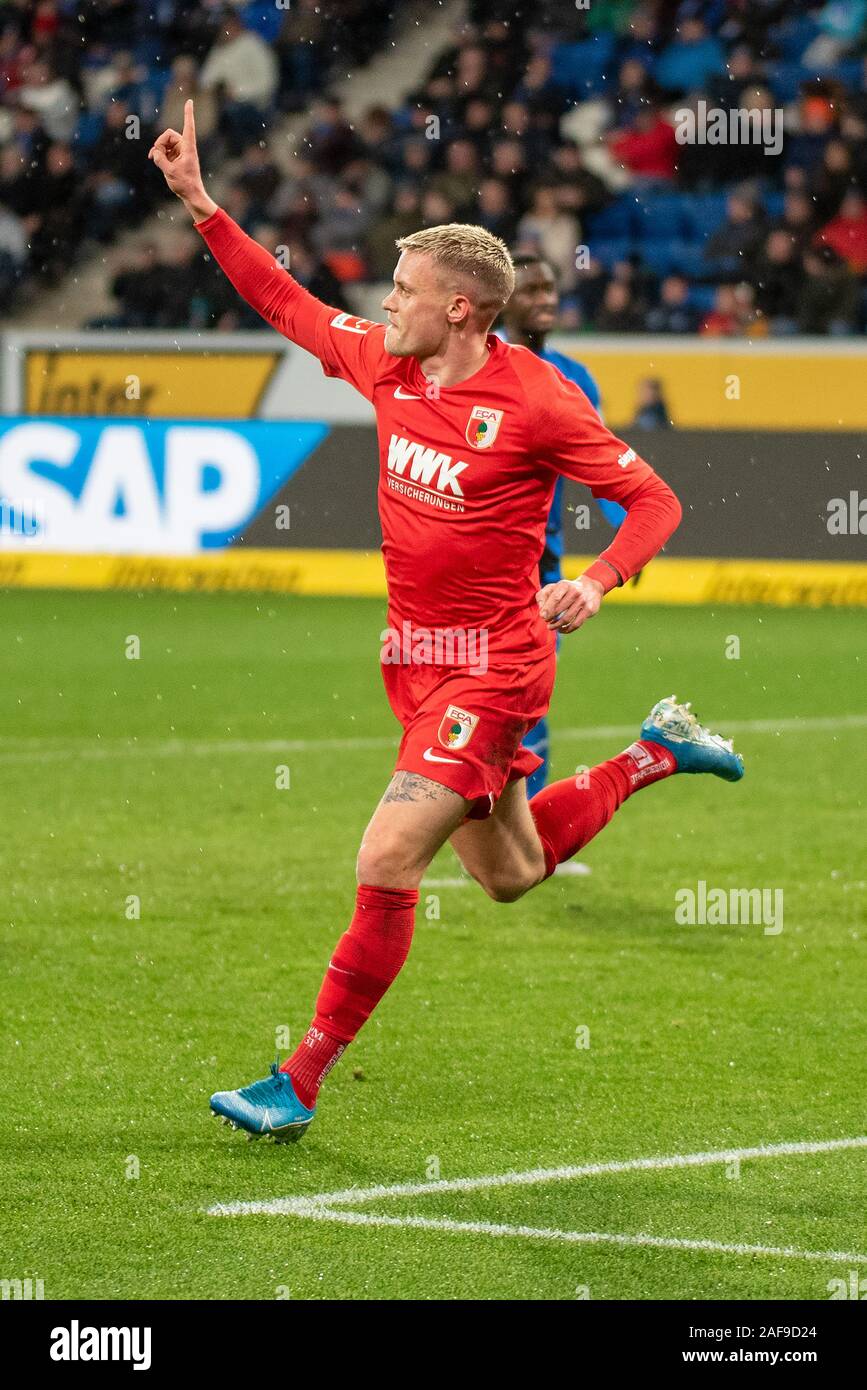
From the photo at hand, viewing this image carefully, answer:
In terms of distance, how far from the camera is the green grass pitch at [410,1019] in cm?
457

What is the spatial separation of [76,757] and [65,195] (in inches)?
504

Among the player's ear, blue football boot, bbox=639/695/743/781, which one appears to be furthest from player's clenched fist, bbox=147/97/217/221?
blue football boot, bbox=639/695/743/781

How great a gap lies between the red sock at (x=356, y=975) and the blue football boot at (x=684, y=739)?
1.62 metres

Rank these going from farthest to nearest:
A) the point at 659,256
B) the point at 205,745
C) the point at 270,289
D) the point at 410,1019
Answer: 1. the point at 659,256
2. the point at 205,745
3. the point at 410,1019
4. the point at 270,289

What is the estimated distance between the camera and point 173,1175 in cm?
504

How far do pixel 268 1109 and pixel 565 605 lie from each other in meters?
1.39

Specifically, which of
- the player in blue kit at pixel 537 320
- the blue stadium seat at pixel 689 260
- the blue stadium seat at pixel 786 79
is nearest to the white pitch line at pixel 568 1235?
the player in blue kit at pixel 537 320

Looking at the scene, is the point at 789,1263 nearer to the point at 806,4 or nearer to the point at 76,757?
the point at 76,757

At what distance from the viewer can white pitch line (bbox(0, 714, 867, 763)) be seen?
443 inches

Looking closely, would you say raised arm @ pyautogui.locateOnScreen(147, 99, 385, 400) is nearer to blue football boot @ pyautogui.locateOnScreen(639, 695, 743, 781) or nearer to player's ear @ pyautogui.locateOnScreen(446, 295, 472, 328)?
player's ear @ pyautogui.locateOnScreen(446, 295, 472, 328)

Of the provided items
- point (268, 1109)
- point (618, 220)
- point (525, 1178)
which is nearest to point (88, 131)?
point (618, 220)

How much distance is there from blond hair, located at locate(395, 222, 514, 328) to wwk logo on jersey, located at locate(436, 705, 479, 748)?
972 mm

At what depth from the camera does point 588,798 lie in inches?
Result: 252

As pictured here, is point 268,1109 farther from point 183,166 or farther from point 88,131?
point 88,131
